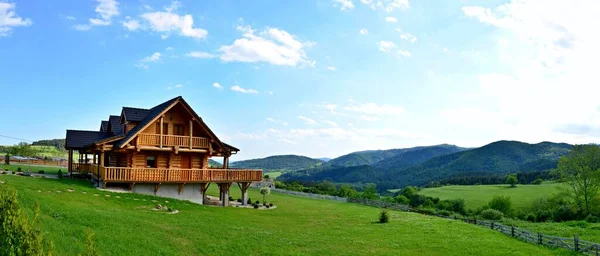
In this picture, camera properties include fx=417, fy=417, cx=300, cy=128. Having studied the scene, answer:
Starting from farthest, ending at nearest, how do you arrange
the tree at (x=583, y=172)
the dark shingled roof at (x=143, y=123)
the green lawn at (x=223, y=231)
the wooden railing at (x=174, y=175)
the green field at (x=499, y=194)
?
the green field at (x=499, y=194)
the tree at (x=583, y=172)
the dark shingled roof at (x=143, y=123)
the wooden railing at (x=174, y=175)
the green lawn at (x=223, y=231)

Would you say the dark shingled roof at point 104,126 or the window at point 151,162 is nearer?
the window at point 151,162

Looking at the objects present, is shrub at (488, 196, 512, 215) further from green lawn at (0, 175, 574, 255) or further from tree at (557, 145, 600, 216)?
green lawn at (0, 175, 574, 255)

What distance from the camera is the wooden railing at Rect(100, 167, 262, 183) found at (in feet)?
100.0

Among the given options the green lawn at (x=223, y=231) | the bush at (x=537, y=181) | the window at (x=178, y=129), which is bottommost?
the bush at (x=537, y=181)

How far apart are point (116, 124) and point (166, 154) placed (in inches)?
329

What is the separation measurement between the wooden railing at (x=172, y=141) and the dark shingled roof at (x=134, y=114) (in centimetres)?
330

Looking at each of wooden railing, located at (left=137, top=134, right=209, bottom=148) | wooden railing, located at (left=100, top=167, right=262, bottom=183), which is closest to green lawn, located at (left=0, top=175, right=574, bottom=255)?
wooden railing, located at (left=100, top=167, right=262, bottom=183)

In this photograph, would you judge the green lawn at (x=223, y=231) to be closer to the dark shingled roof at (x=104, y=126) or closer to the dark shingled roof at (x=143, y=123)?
the dark shingled roof at (x=143, y=123)

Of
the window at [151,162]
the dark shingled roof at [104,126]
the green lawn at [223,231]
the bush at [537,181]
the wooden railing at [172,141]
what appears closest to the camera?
the green lawn at [223,231]

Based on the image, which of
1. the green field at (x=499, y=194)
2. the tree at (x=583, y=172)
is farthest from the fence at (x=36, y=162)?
the tree at (x=583, y=172)

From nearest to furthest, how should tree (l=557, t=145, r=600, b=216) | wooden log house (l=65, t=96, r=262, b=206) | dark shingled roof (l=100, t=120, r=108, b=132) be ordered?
wooden log house (l=65, t=96, r=262, b=206) < dark shingled roof (l=100, t=120, r=108, b=132) < tree (l=557, t=145, r=600, b=216)

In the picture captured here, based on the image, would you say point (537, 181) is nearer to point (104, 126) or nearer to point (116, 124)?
point (104, 126)

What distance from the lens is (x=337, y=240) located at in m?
23.0

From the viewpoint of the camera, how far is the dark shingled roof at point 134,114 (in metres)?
35.6
